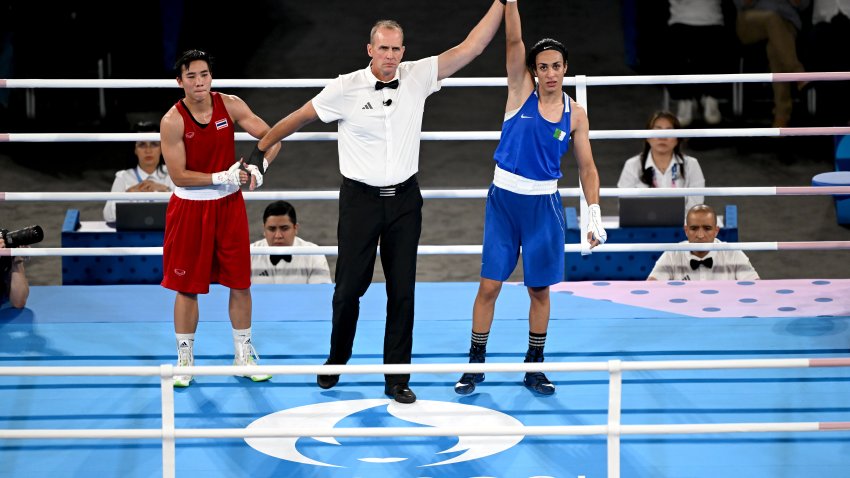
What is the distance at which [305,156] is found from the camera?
442 inches


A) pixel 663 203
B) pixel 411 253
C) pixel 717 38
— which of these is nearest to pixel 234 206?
pixel 411 253

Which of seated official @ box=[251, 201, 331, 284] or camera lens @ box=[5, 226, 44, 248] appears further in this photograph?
seated official @ box=[251, 201, 331, 284]

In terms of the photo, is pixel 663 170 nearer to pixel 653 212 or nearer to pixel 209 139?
pixel 653 212

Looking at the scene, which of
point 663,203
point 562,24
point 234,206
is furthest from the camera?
point 562,24

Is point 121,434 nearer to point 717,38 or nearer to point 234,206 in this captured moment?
point 234,206

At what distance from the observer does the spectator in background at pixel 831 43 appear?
1113 centimetres

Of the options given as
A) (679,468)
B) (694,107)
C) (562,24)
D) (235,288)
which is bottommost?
(679,468)

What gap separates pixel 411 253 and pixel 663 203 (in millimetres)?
2444

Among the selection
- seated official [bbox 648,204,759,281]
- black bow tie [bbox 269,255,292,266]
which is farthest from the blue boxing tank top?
black bow tie [bbox 269,255,292,266]

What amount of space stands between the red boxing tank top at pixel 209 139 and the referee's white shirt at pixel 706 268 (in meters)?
2.53

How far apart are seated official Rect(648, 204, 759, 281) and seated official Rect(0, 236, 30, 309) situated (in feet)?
10.1

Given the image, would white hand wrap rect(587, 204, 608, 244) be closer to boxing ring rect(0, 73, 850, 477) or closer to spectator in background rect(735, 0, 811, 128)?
boxing ring rect(0, 73, 850, 477)

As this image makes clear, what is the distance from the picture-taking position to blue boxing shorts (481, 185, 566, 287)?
14.9 feet

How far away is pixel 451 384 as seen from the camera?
4.65 m
